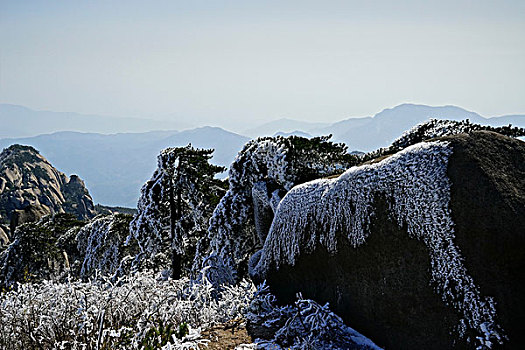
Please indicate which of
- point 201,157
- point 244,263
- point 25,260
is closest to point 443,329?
point 244,263

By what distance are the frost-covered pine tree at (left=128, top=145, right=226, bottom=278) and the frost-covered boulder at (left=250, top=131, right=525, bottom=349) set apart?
593 centimetres

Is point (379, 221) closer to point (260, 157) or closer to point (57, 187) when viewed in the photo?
point (260, 157)

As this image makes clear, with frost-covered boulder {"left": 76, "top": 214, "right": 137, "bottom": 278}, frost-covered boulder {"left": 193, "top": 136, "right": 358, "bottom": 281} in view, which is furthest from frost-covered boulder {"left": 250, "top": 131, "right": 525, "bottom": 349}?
frost-covered boulder {"left": 76, "top": 214, "right": 137, "bottom": 278}

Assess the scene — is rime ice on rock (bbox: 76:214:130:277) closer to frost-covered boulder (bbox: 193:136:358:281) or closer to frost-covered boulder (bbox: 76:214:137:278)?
frost-covered boulder (bbox: 76:214:137:278)

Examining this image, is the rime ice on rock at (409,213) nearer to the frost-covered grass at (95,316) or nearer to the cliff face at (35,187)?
the frost-covered grass at (95,316)

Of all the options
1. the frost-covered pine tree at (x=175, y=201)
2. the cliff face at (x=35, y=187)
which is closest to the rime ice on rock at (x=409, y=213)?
the frost-covered pine tree at (x=175, y=201)

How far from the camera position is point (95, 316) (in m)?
4.57

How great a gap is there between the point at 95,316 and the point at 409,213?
11.5 ft

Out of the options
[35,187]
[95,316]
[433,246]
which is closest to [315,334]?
[433,246]

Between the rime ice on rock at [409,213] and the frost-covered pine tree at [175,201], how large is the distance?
5154 millimetres

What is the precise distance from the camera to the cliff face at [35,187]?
173 ft

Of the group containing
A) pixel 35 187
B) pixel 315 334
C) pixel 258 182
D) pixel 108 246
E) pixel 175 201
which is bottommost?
pixel 35 187

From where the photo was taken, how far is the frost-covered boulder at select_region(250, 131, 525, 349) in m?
3.91

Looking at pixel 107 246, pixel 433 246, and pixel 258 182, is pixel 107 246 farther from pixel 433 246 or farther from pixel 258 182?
pixel 433 246
